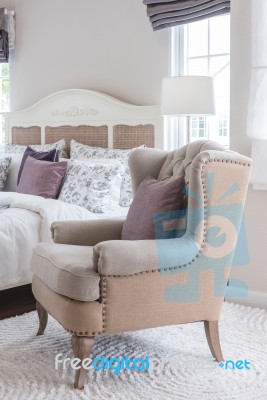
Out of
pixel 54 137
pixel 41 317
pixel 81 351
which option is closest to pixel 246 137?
pixel 41 317

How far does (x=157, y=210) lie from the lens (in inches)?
91.4

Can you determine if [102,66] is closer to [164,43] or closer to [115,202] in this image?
[164,43]

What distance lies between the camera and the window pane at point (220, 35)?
12.4 ft

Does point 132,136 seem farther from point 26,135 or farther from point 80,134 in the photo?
point 26,135

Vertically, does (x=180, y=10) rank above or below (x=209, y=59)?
above

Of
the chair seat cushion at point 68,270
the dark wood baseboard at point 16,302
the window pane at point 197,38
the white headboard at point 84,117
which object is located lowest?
the dark wood baseboard at point 16,302

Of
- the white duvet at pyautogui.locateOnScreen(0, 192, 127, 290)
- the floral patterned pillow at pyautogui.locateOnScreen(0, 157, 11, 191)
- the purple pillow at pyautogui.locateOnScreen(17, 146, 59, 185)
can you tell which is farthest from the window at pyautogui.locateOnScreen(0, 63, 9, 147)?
the white duvet at pyautogui.locateOnScreen(0, 192, 127, 290)

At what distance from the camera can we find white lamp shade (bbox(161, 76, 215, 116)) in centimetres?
332

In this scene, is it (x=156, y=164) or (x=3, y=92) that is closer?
(x=156, y=164)

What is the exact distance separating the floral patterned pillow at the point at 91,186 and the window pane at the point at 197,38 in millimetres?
1083

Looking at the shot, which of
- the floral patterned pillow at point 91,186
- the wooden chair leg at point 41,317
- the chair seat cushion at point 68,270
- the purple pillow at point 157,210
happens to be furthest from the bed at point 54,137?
the purple pillow at point 157,210

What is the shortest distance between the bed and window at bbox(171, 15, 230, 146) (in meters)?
0.36

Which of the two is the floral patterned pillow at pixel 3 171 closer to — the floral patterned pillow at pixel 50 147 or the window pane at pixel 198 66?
the floral patterned pillow at pixel 50 147

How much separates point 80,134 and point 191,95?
145cm
